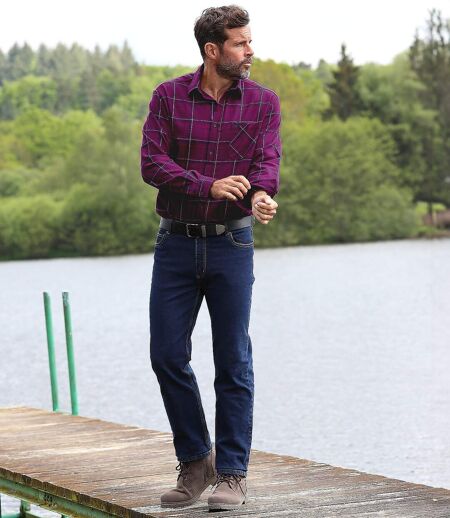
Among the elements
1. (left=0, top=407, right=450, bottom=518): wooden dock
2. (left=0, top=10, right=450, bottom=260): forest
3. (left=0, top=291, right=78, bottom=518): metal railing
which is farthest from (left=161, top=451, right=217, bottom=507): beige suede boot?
(left=0, top=10, right=450, bottom=260): forest

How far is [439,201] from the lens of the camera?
289 feet

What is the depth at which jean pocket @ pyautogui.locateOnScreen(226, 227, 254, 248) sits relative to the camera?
205 inches

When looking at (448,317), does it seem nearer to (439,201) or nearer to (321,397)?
(321,397)

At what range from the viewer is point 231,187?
5.05 meters

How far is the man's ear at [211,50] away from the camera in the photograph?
5127 mm

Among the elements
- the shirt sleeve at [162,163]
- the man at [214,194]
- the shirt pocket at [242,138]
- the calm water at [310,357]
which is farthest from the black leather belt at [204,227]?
the calm water at [310,357]

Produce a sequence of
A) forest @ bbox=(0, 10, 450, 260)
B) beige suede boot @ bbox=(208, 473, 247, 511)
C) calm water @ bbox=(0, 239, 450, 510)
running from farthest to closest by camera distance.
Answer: forest @ bbox=(0, 10, 450, 260) < calm water @ bbox=(0, 239, 450, 510) < beige suede boot @ bbox=(208, 473, 247, 511)

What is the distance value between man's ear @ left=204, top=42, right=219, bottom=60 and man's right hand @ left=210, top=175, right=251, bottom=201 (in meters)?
0.48

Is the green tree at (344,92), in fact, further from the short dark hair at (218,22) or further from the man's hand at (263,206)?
the man's hand at (263,206)

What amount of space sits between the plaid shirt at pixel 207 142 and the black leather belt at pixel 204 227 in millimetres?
21

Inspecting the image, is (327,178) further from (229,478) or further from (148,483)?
(229,478)

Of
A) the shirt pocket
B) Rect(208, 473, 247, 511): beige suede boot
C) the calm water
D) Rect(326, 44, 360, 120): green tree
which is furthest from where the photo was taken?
Rect(326, 44, 360, 120): green tree

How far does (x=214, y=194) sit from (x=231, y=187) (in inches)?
3.3

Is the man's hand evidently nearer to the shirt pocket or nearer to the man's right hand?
the man's right hand
